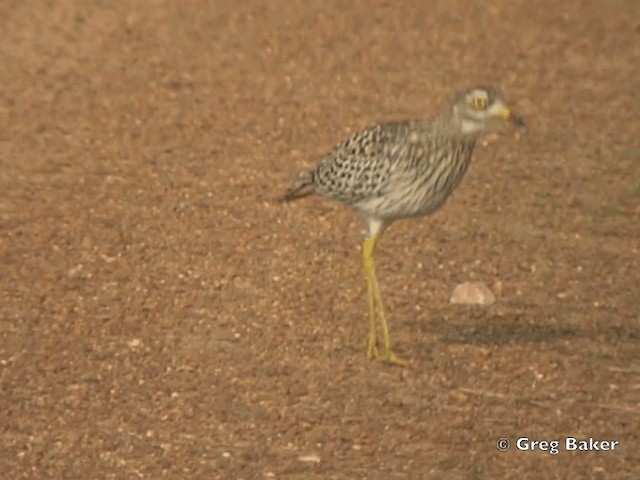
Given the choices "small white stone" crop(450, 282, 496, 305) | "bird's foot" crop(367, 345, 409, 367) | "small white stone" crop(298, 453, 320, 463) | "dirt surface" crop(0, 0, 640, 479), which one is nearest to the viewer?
"small white stone" crop(298, 453, 320, 463)

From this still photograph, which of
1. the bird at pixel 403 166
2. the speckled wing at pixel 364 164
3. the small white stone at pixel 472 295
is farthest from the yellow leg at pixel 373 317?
the small white stone at pixel 472 295

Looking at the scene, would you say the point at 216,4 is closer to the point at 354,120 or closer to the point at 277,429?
the point at 354,120

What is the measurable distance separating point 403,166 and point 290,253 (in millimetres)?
1604

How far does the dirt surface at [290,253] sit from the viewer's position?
22.2 feet

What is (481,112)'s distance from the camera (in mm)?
7293

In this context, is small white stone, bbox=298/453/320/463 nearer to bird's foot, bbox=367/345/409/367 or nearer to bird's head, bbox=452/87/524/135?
bird's foot, bbox=367/345/409/367

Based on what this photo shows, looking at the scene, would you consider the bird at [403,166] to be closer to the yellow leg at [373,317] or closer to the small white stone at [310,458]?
the yellow leg at [373,317]

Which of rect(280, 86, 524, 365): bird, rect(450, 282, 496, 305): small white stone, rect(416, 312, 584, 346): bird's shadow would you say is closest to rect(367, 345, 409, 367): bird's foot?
rect(280, 86, 524, 365): bird

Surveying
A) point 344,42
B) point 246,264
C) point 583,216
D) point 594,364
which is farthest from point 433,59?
point 594,364

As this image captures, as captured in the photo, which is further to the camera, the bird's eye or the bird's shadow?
the bird's shadow

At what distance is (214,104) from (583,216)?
2834 mm

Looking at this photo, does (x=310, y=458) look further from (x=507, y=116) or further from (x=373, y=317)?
(x=507, y=116)

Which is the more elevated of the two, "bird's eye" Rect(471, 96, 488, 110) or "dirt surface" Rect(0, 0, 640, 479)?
"bird's eye" Rect(471, 96, 488, 110)

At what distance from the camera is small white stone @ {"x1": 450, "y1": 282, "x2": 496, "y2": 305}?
8078mm
